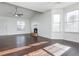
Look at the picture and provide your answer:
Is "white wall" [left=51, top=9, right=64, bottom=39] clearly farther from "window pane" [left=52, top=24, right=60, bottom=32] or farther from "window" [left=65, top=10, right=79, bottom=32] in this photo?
"window" [left=65, top=10, right=79, bottom=32]

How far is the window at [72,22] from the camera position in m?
6.92

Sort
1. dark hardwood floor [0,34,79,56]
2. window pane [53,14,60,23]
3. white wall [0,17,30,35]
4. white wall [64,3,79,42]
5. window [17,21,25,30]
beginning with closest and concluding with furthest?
dark hardwood floor [0,34,79,56] < white wall [64,3,79,42] < window pane [53,14,60,23] < white wall [0,17,30,35] < window [17,21,25,30]

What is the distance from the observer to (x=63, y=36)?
8.35 meters

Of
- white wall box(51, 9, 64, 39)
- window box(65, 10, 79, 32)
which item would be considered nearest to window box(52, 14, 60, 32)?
white wall box(51, 9, 64, 39)

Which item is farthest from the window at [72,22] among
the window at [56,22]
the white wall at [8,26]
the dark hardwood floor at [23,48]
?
the white wall at [8,26]

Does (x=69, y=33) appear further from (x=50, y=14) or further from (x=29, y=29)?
(x=29, y=29)

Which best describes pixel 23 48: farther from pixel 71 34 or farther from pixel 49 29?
pixel 49 29

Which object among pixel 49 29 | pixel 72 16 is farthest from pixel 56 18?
pixel 72 16

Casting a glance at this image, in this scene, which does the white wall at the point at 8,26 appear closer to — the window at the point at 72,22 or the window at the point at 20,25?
the window at the point at 20,25

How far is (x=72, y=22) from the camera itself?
7273mm

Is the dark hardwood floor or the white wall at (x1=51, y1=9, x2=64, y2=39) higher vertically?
the white wall at (x1=51, y1=9, x2=64, y2=39)

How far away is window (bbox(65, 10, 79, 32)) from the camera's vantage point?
6922 millimetres

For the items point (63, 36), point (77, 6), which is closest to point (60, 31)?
point (63, 36)

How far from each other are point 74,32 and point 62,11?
2261 mm
